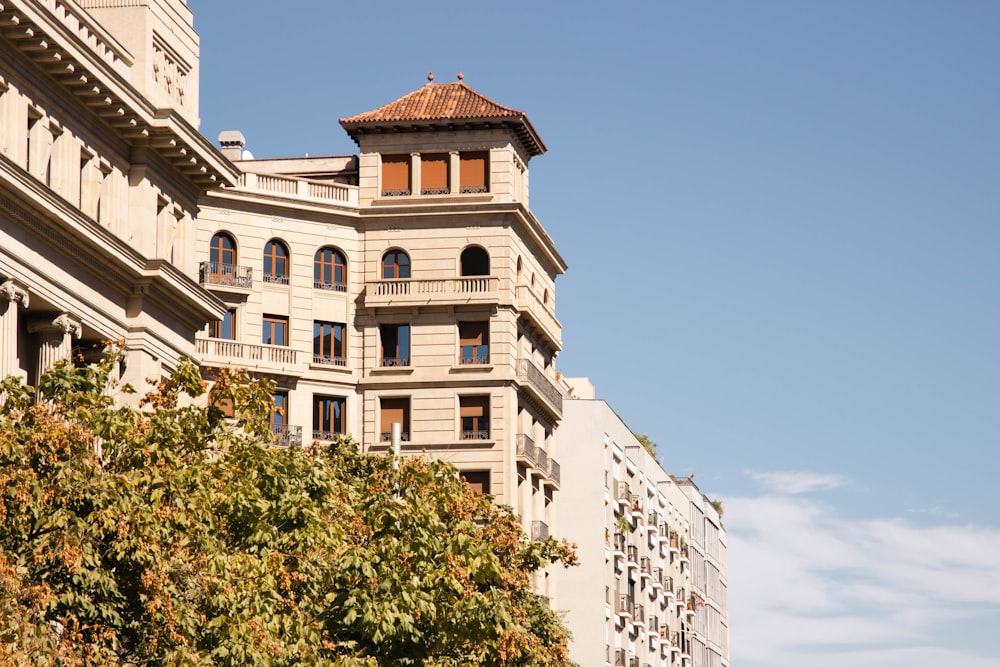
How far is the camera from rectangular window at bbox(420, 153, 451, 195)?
8581cm

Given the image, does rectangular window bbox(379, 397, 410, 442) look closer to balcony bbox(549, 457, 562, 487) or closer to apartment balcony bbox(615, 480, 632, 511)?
balcony bbox(549, 457, 562, 487)

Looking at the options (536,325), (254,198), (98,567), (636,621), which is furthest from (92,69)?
(636,621)

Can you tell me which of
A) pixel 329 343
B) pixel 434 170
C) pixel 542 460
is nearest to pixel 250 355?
pixel 329 343

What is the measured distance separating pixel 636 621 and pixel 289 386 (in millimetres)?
37237

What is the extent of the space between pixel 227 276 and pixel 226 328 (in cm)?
217

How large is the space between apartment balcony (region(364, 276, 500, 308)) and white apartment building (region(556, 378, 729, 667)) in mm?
20450

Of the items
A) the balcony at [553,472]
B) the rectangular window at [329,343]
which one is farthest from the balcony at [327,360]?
the balcony at [553,472]

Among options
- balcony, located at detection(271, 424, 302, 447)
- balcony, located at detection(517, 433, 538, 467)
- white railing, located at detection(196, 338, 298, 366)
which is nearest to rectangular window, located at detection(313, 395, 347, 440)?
balcony, located at detection(271, 424, 302, 447)

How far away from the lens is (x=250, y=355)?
80.8 m

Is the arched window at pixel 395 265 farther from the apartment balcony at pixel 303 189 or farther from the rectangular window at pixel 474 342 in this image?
the rectangular window at pixel 474 342

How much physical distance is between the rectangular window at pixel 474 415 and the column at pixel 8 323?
3631 cm

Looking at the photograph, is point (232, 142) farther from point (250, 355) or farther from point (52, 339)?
point (52, 339)

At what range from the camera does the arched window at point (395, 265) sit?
85000mm

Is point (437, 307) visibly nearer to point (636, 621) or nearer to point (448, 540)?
point (636, 621)
